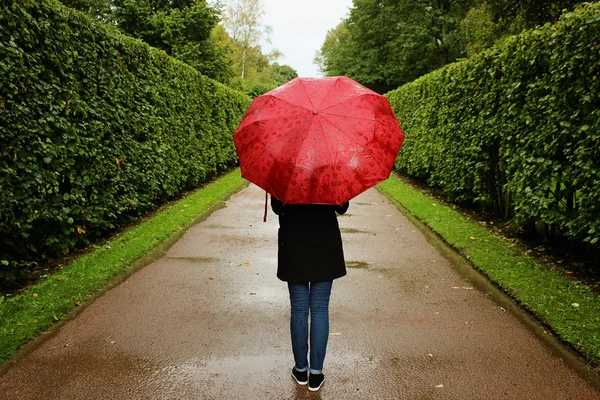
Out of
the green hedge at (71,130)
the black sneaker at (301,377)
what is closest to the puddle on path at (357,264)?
the black sneaker at (301,377)

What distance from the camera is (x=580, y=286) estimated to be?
4.90 meters

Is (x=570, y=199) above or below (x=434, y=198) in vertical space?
above

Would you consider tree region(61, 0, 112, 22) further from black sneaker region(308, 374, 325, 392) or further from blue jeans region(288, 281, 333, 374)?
black sneaker region(308, 374, 325, 392)

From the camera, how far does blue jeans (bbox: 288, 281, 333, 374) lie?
121 inches

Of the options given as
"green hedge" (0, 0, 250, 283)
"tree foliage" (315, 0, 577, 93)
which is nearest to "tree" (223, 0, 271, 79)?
"tree foliage" (315, 0, 577, 93)

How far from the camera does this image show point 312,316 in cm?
313

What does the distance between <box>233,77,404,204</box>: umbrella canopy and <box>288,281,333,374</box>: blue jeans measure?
2.37 feet

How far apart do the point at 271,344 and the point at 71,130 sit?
3.83 metres

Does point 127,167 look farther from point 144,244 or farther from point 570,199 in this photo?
point 570,199

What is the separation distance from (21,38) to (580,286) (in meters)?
6.57

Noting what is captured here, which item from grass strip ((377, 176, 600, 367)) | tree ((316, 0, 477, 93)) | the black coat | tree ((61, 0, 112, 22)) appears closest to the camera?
the black coat

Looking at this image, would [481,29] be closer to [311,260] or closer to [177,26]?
[177,26]

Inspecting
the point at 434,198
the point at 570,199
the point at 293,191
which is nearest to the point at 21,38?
the point at 293,191

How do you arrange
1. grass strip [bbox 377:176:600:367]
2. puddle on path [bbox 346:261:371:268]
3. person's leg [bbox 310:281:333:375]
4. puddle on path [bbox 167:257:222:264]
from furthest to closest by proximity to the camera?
puddle on path [bbox 167:257:222:264], puddle on path [bbox 346:261:371:268], grass strip [bbox 377:176:600:367], person's leg [bbox 310:281:333:375]
